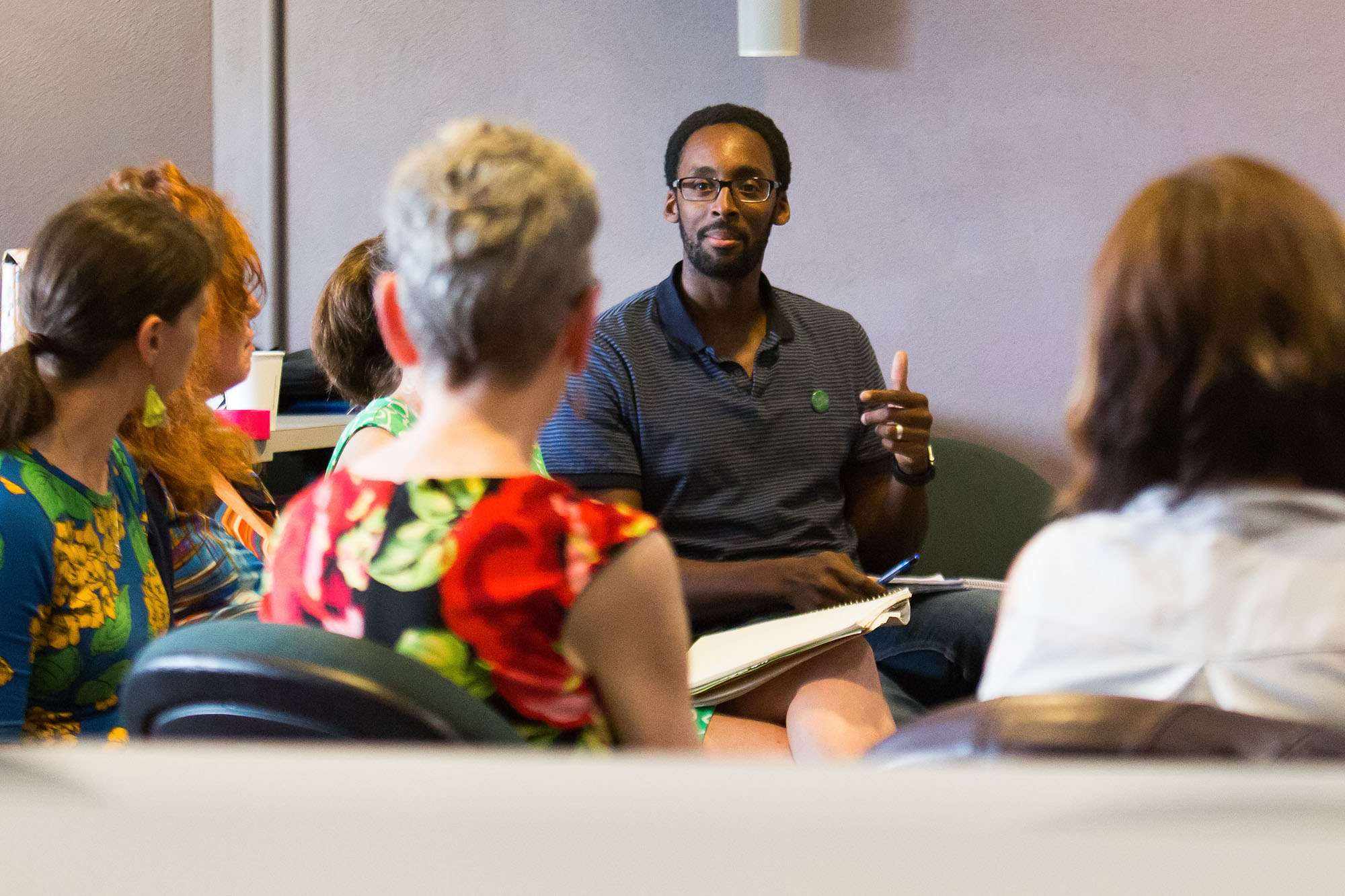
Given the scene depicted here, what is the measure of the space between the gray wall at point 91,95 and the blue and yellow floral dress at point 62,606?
5.64 ft

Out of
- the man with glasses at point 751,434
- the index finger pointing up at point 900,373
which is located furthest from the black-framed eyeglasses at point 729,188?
the index finger pointing up at point 900,373

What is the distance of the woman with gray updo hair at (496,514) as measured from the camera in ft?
2.40

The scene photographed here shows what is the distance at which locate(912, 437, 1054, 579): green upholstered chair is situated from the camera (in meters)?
2.36

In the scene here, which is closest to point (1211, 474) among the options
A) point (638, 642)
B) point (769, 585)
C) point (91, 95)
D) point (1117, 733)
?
point (1117, 733)

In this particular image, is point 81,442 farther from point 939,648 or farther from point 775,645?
point 939,648

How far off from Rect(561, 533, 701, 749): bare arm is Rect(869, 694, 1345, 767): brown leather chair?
0.77 ft

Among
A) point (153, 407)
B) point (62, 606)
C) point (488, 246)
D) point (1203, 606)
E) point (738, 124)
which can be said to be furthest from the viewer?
point (738, 124)

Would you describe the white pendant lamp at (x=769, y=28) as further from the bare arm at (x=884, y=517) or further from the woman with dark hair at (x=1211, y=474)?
the woman with dark hair at (x=1211, y=474)

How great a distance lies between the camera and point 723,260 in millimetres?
1848

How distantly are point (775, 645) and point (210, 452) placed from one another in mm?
795

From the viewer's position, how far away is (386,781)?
0.34 metres

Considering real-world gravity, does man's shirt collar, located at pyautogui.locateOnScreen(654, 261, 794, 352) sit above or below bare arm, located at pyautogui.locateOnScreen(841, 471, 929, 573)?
above

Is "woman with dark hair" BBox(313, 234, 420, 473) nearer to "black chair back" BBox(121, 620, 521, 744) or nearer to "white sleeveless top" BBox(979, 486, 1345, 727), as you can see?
"black chair back" BBox(121, 620, 521, 744)

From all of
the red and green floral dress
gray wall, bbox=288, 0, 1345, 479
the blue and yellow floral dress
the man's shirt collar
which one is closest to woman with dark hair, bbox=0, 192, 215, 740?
the blue and yellow floral dress
